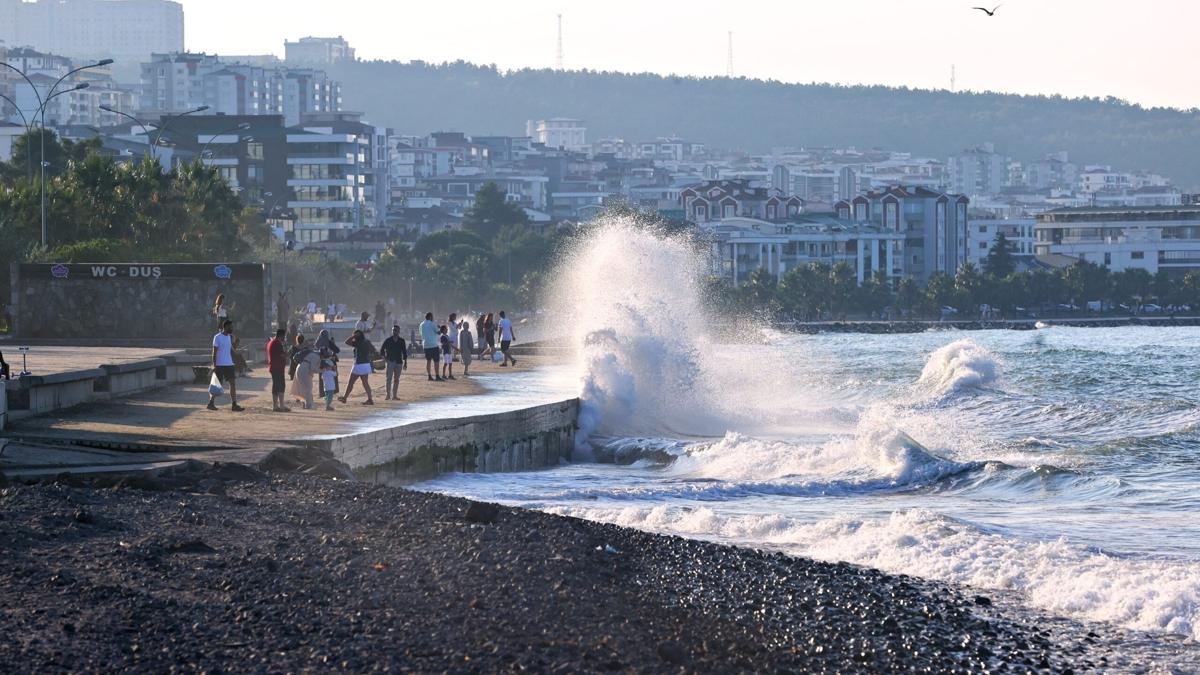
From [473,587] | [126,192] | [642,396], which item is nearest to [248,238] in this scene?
[126,192]

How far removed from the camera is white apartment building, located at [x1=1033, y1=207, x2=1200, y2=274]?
166 metres

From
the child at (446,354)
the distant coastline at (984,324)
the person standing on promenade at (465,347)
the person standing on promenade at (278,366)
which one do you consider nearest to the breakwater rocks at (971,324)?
the distant coastline at (984,324)

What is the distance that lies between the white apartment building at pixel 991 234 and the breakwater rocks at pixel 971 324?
133ft

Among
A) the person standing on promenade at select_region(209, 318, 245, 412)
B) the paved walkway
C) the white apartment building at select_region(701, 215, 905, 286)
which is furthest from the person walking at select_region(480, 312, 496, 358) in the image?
the white apartment building at select_region(701, 215, 905, 286)

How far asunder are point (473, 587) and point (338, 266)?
92.5 m

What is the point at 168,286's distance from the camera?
39.2 meters

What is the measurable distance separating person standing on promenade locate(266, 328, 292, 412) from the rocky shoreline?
23.1 feet

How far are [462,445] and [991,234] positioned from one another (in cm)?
16952

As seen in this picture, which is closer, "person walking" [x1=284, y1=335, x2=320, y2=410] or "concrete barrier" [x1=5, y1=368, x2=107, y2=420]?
Result: "concrete barrier" [x1=5, y1=368, x2=107, y2=420]

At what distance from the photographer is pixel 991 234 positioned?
18762cm

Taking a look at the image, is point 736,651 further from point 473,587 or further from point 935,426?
point 935,426

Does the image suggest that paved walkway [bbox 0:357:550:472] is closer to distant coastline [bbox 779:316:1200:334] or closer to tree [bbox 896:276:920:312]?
distant coastline [bbox 779:316:1200:334]

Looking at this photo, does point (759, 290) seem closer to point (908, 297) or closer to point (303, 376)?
point (908, 297)

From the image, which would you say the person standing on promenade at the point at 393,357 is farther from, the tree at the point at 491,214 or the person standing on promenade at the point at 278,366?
the tree at the point at 491,214
